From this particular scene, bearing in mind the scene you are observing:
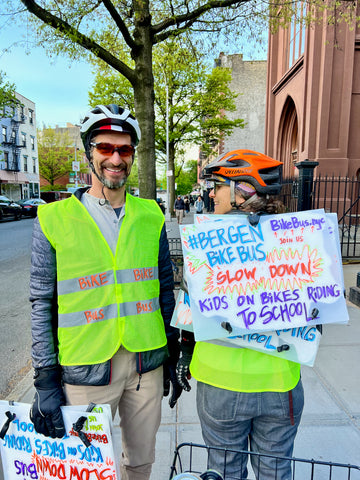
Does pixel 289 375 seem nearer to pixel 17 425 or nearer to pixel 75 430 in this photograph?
pixel 75 430

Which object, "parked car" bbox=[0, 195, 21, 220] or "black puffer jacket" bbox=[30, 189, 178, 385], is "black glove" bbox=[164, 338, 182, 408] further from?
"parked car" bbox=[0, 195, 21, 220]

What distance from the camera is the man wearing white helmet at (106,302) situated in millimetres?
1633

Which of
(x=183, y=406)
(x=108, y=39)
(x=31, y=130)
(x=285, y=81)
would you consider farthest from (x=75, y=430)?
(x=31, y=130)

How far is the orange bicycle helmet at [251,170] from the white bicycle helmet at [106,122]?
0.54 meters

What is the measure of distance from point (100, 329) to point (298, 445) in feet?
6.24

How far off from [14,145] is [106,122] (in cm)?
4322

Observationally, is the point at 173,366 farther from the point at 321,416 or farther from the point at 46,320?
the point at 321,416

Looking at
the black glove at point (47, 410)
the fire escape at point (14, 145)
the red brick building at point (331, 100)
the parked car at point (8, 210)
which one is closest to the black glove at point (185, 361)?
the black glove at point (47, 410)

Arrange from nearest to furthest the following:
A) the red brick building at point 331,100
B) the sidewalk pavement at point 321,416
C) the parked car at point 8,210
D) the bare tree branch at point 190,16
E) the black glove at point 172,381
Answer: the black glove at point 172,381, the sidewalk pavement at point 321,416, the bare tree branch at point 190,16, the red brick building at point 331,100, the parked car at point 8,210

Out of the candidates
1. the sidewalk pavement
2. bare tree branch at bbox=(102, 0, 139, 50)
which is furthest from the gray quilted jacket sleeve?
bare tree branch at bbox=(102, 0, 139, 50)

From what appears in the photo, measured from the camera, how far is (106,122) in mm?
1804

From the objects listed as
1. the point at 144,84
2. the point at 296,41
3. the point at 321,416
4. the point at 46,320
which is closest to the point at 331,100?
the point at 296,41

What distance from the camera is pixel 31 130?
144 feet

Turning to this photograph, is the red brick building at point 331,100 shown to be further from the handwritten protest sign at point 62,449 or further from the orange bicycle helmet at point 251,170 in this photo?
the handwritten protest sign at point 62,449
